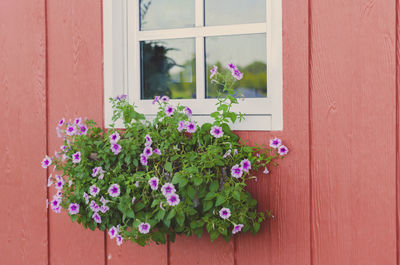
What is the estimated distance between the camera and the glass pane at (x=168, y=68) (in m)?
1.94

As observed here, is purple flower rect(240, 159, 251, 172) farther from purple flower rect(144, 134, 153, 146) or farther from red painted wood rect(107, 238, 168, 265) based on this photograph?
red painted wood rect(107, 238, 168, 265)

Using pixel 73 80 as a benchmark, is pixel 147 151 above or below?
below

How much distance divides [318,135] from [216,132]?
40cm

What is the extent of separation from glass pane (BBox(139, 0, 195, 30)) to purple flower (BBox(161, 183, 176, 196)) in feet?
2.44

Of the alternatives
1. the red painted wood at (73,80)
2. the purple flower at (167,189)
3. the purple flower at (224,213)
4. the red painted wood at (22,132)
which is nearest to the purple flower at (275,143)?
the purple flower at (224,213)

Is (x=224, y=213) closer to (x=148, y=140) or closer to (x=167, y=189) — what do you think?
(x=167, y=189)

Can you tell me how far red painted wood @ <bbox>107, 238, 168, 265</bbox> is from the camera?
1.92 metres

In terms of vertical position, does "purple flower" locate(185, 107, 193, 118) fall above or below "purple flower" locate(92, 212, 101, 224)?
above

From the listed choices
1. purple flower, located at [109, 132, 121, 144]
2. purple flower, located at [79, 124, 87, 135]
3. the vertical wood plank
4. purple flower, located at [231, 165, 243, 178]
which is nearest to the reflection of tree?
the vertical wood plank

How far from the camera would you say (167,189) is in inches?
63.2

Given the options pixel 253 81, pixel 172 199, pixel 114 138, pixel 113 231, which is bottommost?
pixel 113 231

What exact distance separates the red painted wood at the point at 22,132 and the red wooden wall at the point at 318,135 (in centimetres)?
12

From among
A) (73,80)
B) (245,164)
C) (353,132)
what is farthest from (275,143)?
(73,80)

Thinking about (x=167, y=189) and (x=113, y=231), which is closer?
(x=167, y=189)
